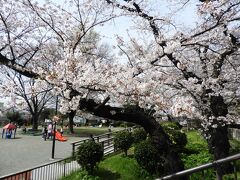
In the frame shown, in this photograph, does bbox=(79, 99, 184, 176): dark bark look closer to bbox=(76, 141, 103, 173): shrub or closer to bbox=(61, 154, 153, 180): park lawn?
bbox=(61, 154, 153, 180): park lawn

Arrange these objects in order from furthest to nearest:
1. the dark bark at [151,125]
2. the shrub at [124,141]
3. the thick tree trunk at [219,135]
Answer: the shrub at [124,141], the thick tree trunk at [219,135], the dark bark at [151,125]

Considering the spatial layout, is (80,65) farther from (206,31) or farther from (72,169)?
(72,169)

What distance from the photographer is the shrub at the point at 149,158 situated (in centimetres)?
1160

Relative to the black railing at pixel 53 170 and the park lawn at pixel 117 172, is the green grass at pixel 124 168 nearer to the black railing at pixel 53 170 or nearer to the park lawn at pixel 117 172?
the park lawn at pixel 117 172

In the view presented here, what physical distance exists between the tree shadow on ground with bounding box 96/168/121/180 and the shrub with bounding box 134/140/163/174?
1.12 meters

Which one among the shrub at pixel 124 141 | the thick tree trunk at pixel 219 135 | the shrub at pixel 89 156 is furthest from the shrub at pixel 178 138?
the thick tree trunk at pixel 219 135

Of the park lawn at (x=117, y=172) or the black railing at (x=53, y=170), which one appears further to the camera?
the park lawn at (x=117, y=172)

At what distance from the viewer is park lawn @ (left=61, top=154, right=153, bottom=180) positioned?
12.3m

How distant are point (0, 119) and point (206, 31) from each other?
6461 cm

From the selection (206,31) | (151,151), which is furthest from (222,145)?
(206,31)

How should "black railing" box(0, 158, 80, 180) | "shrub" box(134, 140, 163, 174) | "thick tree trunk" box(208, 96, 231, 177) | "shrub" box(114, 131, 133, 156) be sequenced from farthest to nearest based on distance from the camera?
"shrub" box(114, 131, 133, 156) < "shrub" box(134, 140, 163, 174) < "black railing" box(0, 158, 80, 180) < "thick tree trunk" box(208, 96, 231, 177)

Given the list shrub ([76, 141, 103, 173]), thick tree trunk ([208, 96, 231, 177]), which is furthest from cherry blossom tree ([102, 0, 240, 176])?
shrub ([76, 141, 103, 173])

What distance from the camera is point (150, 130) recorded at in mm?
7672

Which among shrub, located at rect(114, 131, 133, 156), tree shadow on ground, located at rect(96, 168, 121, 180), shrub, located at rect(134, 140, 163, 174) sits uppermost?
shrub, located at rect(114, 131, 133, 156)
